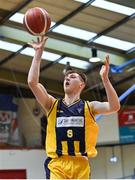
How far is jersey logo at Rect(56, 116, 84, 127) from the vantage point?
146 inches

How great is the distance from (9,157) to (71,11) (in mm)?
5799

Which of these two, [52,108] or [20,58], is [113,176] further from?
[52,108]

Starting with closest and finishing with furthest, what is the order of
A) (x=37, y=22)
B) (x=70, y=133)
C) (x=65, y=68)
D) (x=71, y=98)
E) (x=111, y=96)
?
(x=111, y=96) < (x=70, y=133) < (x=71, y=98) < (x=37, y=22) < (x=65, y=68)

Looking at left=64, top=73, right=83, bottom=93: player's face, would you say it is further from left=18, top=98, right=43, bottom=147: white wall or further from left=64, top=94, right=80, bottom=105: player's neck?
left=18, top=98, right=43, bottom=147: white wall

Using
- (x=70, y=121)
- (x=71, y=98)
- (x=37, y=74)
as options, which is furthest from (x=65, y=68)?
(x=37, y=74)

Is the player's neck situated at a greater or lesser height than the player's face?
lesser

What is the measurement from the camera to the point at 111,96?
3.53 m

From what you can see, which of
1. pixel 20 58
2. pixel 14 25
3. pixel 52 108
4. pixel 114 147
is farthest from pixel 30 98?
pixel 52 108

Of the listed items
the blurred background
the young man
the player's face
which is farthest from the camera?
the blurred background

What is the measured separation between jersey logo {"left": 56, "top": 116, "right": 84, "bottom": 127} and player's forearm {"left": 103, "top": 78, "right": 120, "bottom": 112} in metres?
0.29

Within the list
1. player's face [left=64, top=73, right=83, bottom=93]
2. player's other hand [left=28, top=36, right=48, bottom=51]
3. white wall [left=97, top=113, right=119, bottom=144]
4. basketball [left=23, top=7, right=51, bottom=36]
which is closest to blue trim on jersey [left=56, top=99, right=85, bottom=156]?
player's face [left=64, top=73, right=83, bottom=93]

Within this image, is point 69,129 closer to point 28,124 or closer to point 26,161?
point 26,161

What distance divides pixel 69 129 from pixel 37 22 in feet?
3.25

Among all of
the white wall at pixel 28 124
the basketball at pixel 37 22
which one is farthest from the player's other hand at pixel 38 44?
the white wall at pixel 28 124
